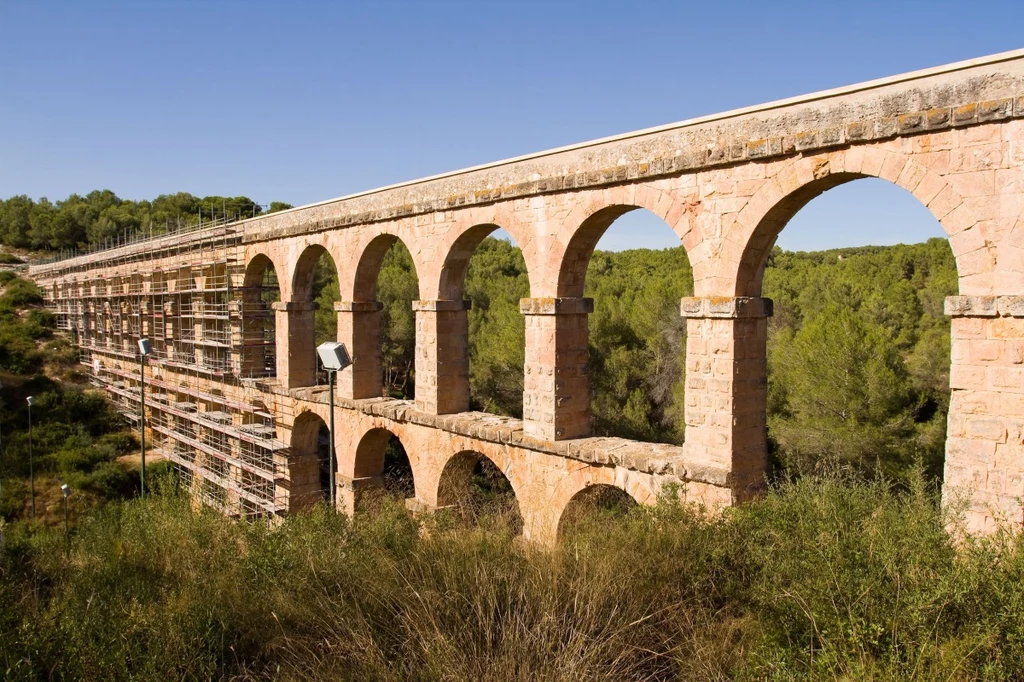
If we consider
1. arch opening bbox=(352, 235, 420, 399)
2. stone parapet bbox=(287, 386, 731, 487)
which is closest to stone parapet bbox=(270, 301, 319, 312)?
stone parapet bbox=(287, 386, 731, 487)

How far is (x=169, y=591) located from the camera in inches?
170

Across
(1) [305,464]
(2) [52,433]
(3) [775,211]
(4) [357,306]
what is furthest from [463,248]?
(2) [52,433]

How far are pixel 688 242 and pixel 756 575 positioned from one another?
3.28 meters

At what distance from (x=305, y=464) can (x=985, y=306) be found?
421 inches

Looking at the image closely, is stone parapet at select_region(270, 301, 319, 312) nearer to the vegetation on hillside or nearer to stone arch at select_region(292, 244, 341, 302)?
stone arch at select_region(292, 244, 341, 302)

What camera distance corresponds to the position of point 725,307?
625 centimetres

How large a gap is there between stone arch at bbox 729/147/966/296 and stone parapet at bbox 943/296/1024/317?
113 millimetres

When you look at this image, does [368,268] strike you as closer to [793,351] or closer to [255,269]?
[255,269]

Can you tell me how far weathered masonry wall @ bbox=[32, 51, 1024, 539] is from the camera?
4.82m

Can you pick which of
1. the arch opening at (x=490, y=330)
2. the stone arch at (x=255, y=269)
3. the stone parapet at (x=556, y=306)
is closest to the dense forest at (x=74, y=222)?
the arch opening at (x=490, y=330)

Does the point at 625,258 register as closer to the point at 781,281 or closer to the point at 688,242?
the point at 781,281

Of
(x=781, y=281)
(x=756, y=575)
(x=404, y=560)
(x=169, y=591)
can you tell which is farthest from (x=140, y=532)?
(x=781, y=281)

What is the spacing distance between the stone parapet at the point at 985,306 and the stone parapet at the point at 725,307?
161 cm

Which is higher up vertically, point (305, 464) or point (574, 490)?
point (574, 490)
